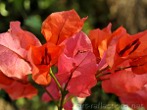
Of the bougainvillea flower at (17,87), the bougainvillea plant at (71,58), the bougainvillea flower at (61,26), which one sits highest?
the bougainvillea flower at (61,26)

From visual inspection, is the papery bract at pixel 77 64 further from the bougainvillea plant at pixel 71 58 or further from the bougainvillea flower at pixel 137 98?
the bougainvillea flower at pixel 137 98

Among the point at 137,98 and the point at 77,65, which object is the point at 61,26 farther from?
the point at 137,98

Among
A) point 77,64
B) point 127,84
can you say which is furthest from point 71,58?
point 127,84

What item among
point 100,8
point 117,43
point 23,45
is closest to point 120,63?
point 117,43

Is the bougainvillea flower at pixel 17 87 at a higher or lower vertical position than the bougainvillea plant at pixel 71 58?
lower

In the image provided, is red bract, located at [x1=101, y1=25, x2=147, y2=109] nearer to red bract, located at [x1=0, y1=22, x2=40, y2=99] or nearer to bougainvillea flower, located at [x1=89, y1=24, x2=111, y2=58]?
bougainvillea flower, located at [x1=89, y1=24, x2=111, y2=58]

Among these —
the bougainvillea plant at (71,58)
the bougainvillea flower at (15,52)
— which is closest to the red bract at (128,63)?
the bougainvillea plant at (71,58)

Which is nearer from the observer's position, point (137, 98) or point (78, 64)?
point (78, 64)

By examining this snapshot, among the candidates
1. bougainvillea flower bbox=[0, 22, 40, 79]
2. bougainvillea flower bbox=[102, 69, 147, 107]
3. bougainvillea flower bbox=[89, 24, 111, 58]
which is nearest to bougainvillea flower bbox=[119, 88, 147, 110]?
bougainvillea flower bbox=[102, 69, 147, 107]
